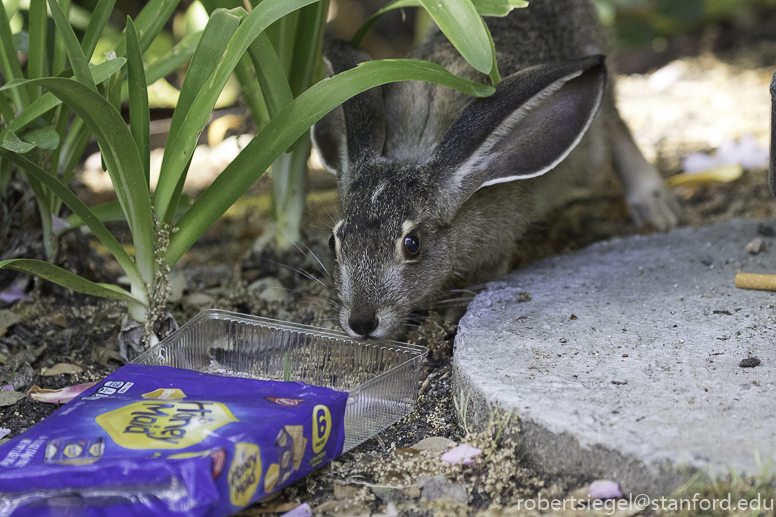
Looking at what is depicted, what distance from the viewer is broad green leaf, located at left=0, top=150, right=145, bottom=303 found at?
283 centimetres

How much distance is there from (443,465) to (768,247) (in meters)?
2.36

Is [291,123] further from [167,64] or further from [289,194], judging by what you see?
[289,194]

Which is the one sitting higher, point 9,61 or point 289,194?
point 9,61

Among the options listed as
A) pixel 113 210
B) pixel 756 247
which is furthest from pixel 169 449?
pixel 756 247

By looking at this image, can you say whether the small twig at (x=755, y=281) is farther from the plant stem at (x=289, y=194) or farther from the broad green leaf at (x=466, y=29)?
the plant stem at (x=289, y=194)

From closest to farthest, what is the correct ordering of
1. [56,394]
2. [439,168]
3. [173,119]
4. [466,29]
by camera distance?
[466,29]
[56,394]
[173,119]
[439,168]

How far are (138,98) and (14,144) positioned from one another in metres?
0.54

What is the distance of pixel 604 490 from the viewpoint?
7.24 feet

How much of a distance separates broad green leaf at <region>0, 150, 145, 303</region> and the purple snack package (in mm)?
643

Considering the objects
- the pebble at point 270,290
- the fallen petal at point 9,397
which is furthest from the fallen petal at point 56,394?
the pebble at point 270,290

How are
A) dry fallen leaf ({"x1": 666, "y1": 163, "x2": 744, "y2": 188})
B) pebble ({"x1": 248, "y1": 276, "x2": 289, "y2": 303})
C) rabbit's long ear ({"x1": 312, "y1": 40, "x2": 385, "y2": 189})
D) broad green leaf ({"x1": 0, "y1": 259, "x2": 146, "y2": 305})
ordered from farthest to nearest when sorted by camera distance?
1. dry fallen leaf ({"x1": 666, "y1": 163, "x2": 744, "y2": 188})
2. pebble ({"x1": 248, "y1": 276, "x2": 289, "y2": 303})
3. rabbit's long ear ({"x1": 312, "y1": 40, "x2": 385, "y2": 189})
4. broad green leaf ({"x1": 0, "y1": 259, "x2": 146, "y2": 305})

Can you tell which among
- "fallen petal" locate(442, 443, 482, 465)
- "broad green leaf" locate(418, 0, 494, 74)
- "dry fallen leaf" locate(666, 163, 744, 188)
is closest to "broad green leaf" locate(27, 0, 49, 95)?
"broad green leaf" locate(418, 0, 494, 74)

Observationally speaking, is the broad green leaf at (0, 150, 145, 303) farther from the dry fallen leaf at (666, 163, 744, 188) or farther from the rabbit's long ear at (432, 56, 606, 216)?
the dry fallen leaf at (666, 163, 744, 188)

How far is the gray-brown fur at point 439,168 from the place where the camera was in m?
3.21
